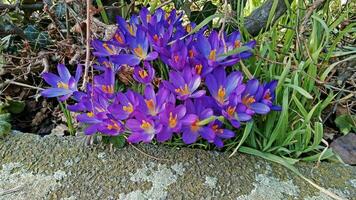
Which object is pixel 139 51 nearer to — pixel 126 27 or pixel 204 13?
pixel 126 27

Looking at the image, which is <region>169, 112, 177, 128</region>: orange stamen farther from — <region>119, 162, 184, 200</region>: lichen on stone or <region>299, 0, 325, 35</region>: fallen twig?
<region>299, 0, 325, 35</region>: fallen twig

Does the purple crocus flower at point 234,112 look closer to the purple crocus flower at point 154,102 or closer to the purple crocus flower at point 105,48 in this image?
the purple crocus flower at point 154,102

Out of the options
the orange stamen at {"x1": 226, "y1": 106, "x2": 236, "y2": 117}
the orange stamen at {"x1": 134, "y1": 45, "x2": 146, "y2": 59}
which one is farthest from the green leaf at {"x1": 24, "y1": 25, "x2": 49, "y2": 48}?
the orange stamen at {"x1": 226, "y1": 106, "x2": 236, "y2": 117}

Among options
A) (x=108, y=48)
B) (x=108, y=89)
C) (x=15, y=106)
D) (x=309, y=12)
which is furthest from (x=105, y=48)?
(x=309, y=12)

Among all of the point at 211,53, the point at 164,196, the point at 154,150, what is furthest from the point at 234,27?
the point at 164,196

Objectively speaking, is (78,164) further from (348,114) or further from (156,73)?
(348,114)
